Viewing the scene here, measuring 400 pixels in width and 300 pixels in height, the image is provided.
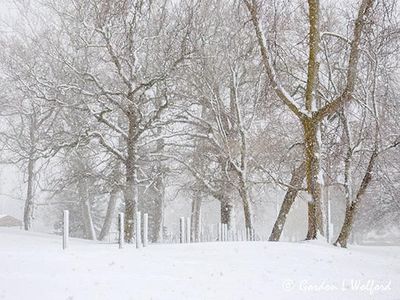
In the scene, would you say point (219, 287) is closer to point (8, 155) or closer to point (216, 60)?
point (216, 60)

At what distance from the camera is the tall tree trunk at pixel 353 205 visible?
17609 millimetres

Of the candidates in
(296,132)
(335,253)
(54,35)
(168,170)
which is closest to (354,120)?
(296,132)

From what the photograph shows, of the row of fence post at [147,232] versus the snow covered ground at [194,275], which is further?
the row of fence post at [147,232]

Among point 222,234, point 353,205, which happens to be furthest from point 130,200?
point 353,205

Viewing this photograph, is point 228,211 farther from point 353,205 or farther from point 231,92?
point 353,205

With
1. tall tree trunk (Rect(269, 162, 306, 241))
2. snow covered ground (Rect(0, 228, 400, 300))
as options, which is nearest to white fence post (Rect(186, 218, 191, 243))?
snow covered ground (Rect(0, 228, 400, 300))

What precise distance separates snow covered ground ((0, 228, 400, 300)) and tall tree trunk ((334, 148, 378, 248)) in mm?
5467

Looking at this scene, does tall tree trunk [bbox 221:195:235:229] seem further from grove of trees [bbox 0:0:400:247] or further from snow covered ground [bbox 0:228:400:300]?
snow covered ground [bbox 0:228:400:300]

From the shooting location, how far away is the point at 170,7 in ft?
72.4

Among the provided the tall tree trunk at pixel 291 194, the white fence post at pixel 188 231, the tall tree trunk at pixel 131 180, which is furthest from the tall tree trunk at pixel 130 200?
the tall tree trunk at pixel 291 194

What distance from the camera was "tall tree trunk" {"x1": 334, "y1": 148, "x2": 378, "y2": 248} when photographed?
17.6 m

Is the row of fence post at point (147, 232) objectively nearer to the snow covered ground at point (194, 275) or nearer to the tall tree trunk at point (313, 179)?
the snow covered ground at point (194, 275)

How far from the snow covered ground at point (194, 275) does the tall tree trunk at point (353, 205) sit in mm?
5467

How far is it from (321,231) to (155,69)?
981 centimetres
